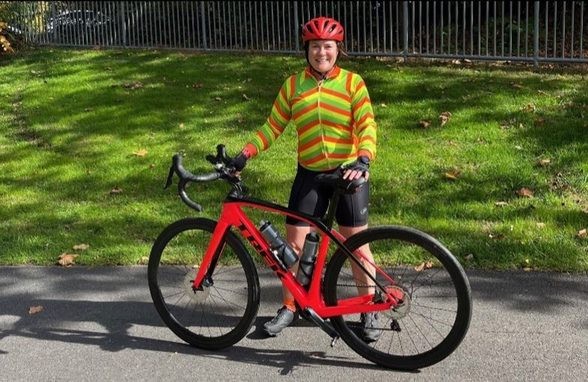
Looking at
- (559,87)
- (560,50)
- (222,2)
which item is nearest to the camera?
(559,87)

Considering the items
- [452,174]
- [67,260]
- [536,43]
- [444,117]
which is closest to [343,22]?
[536,43]

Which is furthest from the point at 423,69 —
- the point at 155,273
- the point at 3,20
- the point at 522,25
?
the point at 3,20

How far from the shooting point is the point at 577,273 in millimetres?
5016

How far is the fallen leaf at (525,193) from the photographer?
6398mm

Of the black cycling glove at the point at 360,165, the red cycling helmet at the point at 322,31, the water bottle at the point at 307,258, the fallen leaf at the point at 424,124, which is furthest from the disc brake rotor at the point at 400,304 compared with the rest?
the fallen leaf at the point at 424,124

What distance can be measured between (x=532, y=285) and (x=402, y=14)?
8.78 m

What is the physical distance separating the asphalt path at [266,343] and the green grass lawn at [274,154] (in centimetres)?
57

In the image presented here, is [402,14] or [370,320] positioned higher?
[402,14]

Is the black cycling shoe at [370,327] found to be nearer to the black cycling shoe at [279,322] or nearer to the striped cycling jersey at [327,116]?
the black cycling shoe at [279,322]

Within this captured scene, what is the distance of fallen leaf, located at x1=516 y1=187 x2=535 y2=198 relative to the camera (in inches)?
252

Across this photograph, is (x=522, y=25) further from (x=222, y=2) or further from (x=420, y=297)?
(x=420, y=297)

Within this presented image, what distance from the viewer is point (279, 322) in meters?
4.30

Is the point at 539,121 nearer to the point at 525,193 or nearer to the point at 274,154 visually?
the point at 525,193

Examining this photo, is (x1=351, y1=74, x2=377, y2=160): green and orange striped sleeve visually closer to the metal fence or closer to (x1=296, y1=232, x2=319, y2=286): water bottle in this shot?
(x1=296, y1=232, x2=319, y2=286): water bottle
